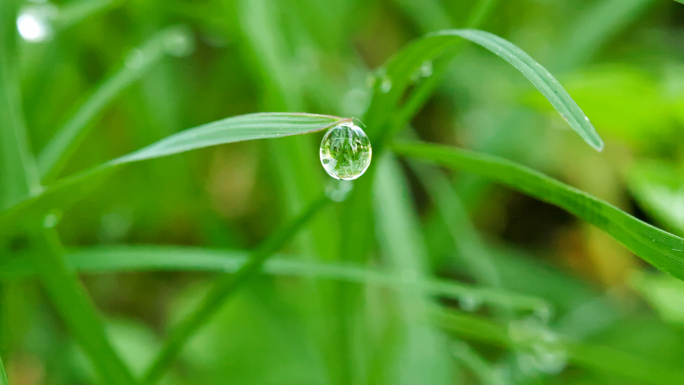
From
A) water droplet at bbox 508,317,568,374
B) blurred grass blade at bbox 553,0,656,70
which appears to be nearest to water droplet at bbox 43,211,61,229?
water droplet at bbox 508,317,568,374

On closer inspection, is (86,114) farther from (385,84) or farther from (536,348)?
(536,348)

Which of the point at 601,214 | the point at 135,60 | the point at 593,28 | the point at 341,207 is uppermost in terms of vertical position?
the point at 593,28

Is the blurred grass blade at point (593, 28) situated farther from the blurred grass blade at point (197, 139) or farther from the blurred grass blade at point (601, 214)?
the blurred grass blade at point (197, 139)

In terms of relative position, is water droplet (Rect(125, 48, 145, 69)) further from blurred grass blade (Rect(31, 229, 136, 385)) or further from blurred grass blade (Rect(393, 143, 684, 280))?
blurred grass blade (Rect(393, 143, 684, 280))

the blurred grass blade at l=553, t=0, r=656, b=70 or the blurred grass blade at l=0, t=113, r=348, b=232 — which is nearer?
the blurred grass blade at l=0, t=113, r=348, b=232

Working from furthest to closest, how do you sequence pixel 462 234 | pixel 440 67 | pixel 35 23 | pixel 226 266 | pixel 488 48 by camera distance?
pixel 462 234 < pixel 35 23 < pixel 226 266 < pixel 440 67 < pixel 488 48

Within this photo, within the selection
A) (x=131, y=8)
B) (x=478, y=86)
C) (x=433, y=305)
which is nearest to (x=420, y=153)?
(x=433, y=305)

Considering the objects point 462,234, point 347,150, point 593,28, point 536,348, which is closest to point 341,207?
point 462,234

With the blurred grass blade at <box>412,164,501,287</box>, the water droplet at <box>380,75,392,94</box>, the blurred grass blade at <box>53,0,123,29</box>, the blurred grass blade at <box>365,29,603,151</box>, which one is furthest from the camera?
the blurred grass blade at <box>412,164,501,287</box>

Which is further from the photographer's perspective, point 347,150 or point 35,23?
point 35,23
